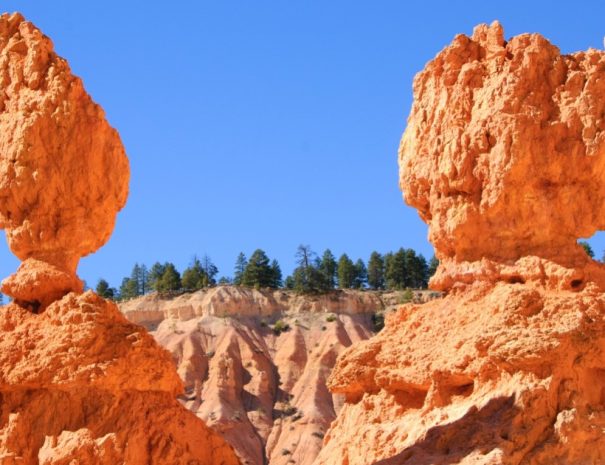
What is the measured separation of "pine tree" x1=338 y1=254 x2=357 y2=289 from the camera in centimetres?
9506

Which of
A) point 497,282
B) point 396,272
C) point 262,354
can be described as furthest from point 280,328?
point 497,282

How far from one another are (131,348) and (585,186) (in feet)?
33.2

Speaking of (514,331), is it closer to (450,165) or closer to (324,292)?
(450,165)

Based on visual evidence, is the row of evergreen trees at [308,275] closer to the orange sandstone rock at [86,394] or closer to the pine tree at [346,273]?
the pine tree at [346,273]

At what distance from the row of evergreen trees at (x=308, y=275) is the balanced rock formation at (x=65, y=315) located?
6623 centimetres

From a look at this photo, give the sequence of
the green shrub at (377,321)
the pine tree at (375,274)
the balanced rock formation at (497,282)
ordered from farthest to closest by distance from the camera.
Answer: the pine tree at (375,274)
the green shrub at (377,321)
the balanced rock formation at (497,282)

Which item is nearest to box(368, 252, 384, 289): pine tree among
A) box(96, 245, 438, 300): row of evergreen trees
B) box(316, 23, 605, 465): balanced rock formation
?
box(96, 245, 438, 300): row of evergreen trees

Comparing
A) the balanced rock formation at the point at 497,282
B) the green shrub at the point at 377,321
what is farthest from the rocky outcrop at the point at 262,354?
the balanced rock formation at the point at 497,282

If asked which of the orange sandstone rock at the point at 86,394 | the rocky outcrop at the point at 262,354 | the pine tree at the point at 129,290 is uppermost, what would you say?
the pine tree at the point at 129,290

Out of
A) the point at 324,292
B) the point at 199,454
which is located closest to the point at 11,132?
the point at 199,454

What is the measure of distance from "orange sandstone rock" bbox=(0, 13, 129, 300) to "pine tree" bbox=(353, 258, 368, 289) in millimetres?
74088

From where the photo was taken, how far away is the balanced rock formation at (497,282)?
1986 centimetres

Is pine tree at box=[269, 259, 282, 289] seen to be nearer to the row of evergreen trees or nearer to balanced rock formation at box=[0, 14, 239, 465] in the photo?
the row of evergreen trees

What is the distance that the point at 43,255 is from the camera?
21.3 metres
